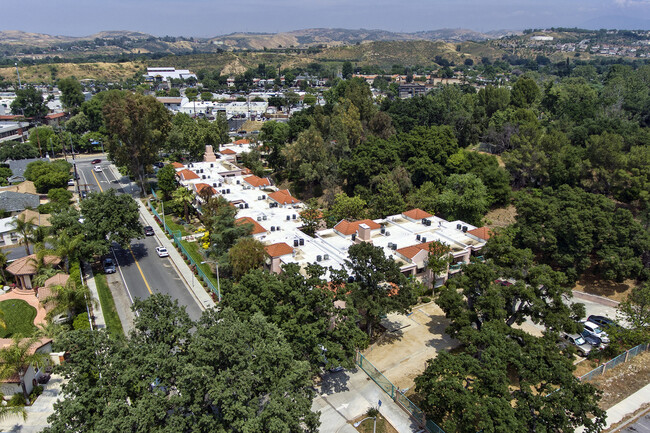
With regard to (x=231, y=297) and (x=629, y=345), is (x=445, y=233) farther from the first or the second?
(x=231, y=297)

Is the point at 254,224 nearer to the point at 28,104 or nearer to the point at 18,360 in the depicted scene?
the point at 18,360

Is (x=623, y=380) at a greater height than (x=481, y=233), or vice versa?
(x=481, y=233)

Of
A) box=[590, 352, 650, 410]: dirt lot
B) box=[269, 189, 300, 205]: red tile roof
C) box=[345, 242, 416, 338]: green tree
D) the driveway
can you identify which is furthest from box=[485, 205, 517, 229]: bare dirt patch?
the driveway

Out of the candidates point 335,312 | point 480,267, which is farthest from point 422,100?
point 335,312

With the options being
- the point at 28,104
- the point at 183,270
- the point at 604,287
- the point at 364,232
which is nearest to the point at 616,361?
the point at 604,287

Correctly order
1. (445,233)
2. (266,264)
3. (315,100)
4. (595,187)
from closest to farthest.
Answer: (266,264) → (445,233) → (595,187) → (315,100)

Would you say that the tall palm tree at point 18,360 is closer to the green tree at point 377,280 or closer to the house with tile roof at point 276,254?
the house with tile roof at point 276,254
